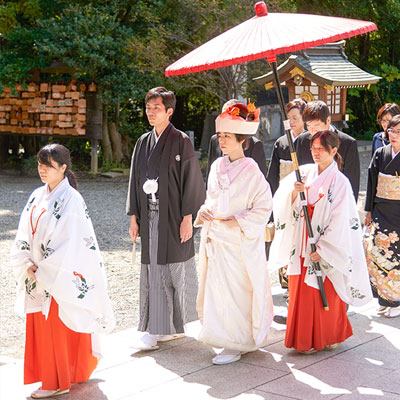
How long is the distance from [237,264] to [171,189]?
0.77 m

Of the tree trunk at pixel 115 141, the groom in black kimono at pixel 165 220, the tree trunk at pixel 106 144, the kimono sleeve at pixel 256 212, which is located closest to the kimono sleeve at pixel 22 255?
the groom in black kimono at pixel 165 220

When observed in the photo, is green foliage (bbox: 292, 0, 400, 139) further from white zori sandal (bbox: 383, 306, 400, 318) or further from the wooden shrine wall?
white zori sandal (bbox: 383, 306, 400, 318)

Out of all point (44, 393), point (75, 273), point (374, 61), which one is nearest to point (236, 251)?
point (75, 273)

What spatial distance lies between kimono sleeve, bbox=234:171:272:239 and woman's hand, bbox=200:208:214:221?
187mm

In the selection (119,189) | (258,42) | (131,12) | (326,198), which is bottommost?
(119,189)

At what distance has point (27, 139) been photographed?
17531 millimetres

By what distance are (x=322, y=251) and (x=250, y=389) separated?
115 centimetres

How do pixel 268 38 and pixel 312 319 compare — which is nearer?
pixel 268 38

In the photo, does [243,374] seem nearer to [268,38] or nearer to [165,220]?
[165,220]

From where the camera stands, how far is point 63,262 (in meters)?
4.24

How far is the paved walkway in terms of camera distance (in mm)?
4242

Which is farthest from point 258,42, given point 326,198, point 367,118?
point 367,118

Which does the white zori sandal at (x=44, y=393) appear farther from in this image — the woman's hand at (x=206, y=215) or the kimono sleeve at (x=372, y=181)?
the kimono sleeve at (x=372, y=181)

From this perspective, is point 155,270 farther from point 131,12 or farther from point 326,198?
point 131,12
